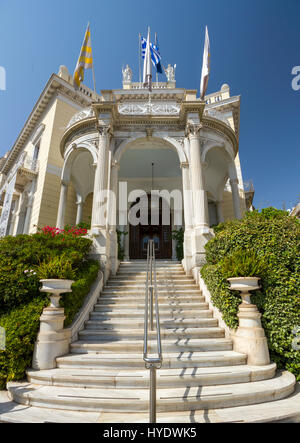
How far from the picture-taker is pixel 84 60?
32.2 ft

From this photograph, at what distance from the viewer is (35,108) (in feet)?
48.3

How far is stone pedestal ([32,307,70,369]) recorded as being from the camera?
3619 mm

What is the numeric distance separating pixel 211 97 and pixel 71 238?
15.0 m

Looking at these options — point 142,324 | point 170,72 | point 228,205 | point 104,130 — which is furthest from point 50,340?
point 170,72

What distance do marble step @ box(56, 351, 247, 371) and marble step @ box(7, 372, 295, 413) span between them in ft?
1.52

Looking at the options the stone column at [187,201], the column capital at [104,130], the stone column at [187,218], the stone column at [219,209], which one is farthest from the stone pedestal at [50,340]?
the stone column at [219,209]

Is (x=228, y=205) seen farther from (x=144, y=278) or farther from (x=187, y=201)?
(x=144, y=278)

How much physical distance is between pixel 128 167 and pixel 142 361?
9938 millimetres

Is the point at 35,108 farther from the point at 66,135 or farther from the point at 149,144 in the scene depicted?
the point at 149,144

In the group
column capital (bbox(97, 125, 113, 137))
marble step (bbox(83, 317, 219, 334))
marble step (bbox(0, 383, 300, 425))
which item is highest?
column capital (bbox(97, 125, 113, 137))

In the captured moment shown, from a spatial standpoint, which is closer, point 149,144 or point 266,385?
point 266,385

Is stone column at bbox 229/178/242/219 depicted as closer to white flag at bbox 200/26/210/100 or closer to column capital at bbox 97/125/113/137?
white flag at bbox 200/26/210/100

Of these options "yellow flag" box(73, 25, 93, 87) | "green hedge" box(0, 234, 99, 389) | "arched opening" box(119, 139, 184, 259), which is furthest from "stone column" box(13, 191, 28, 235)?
"green hedge" box(0, 234, 99, 389)

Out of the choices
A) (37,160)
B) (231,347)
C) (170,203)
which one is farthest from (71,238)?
(37,160)
